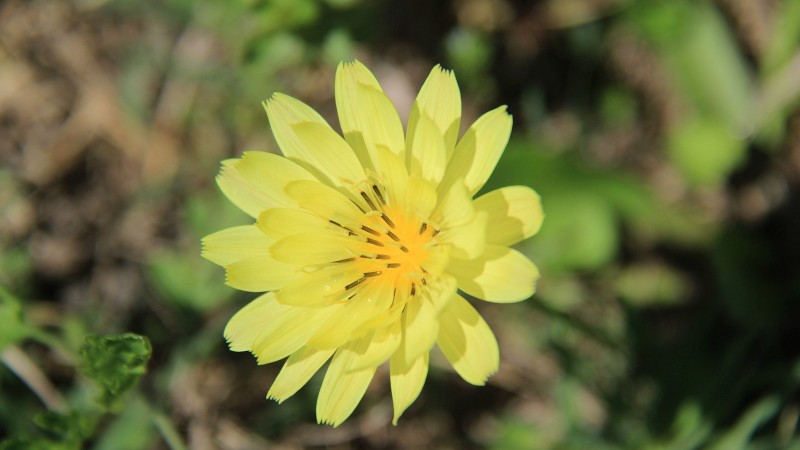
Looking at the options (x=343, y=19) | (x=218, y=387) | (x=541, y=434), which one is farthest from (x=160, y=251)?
(x=541, y=434)

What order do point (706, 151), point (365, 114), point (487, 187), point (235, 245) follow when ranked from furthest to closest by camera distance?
point (706, 151)
point (487, 187)
point (235, 245)
point (365, 114)

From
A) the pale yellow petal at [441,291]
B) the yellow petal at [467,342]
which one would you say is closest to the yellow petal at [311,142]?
the pale yellow petal at [441,291]

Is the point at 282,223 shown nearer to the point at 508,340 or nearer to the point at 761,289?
the point at 508,340

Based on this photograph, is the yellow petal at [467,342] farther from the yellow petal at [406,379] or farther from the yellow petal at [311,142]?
the yellow petal at [311,142]

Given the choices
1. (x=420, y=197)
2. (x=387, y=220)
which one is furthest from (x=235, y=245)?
(x=420, y=197)

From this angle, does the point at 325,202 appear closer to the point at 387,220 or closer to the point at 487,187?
the point at 387,220

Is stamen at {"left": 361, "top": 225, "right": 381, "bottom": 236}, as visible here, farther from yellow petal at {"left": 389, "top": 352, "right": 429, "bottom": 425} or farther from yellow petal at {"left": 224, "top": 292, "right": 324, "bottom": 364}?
yellow petal at {"left": 389, "top": 352, "right": 429, "bottom": 425}
